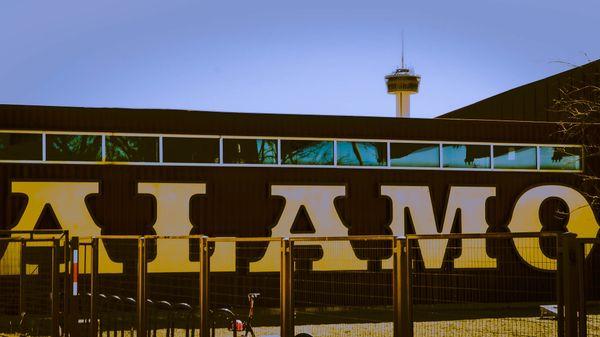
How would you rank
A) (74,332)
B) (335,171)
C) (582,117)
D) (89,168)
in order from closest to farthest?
(74,332) → (89,168) → (335,171) → (582,117)

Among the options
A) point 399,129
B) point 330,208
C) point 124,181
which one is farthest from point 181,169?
point 399,129

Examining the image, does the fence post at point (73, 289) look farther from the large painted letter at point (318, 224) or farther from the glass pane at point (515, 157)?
the glass pane at point (515, 157)

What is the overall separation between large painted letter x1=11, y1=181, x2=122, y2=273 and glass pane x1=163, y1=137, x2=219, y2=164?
175 centimetres

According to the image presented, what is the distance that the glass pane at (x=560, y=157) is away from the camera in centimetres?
2384

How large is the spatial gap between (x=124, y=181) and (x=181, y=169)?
128 centimetres

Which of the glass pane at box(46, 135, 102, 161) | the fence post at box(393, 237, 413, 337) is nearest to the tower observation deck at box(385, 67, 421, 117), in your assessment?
the glass pane at box(46, 135, 102, 161)

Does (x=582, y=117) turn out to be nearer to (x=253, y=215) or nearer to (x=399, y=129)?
(x=399, y=129)

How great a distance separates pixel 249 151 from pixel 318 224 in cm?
232

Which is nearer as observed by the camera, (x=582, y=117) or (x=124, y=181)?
(x=124, y=181)

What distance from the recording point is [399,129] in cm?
2264

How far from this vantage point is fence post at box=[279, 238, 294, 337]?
1049 cm

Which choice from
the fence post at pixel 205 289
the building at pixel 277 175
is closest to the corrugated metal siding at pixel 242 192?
the building at pixel 277 175

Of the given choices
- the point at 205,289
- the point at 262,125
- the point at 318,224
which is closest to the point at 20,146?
the point at 262,125

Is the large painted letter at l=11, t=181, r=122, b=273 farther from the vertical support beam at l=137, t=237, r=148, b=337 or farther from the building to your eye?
the vertical support beam at l=137, t=237, r=148, b=337
